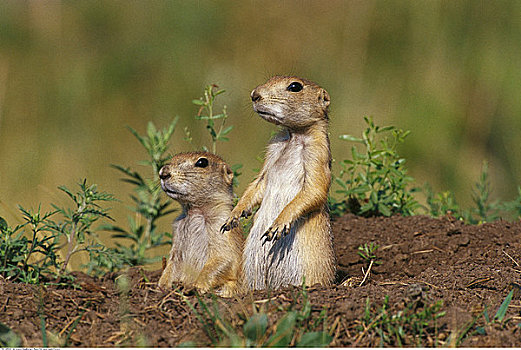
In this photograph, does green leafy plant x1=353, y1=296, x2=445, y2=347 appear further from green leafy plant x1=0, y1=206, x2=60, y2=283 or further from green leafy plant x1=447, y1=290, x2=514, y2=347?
green leafy plant x1=0, y1=206, x2=60, y2=283

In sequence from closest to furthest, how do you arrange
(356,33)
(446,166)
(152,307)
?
(152,307) → (446,166) → (356,33)

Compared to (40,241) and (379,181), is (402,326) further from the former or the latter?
(379,181)

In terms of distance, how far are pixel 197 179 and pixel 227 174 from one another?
26cm

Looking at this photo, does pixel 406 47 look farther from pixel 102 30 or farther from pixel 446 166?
pixel 102 30

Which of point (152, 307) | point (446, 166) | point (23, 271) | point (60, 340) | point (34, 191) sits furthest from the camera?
point (446, 166)

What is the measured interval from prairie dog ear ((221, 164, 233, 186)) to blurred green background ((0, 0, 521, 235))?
299 cm

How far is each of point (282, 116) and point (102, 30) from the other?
6280 millimetres

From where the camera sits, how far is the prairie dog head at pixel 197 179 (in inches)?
181

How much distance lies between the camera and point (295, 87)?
14.2ft

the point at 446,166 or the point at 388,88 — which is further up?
the point at 388,88

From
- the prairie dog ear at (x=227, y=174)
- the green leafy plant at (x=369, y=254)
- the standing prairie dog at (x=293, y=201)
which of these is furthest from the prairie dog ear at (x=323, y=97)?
the green leafy plant at (x=369, y=254)

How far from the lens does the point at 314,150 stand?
4301 mm

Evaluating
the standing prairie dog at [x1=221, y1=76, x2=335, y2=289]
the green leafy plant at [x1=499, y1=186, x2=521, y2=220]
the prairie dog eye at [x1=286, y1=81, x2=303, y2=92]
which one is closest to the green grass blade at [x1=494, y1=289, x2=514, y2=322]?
the standing prairie dog at [x1=221, y1=76, x2=335, y2=289]

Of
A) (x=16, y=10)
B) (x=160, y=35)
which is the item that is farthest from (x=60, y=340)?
(x=16, y=10)
